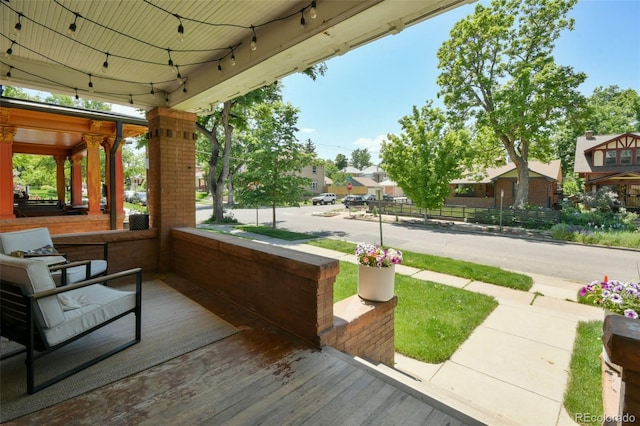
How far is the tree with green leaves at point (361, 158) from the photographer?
9406 cm

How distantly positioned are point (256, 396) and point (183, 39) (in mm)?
3447

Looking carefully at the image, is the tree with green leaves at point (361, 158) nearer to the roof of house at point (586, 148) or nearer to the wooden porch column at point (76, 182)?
the roof of house at point (586, 148)

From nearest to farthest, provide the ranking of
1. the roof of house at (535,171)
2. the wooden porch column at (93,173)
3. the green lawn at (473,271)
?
the green lawn at (473,271), the wooden porch column at (93,173), the roof of house at (535,171)

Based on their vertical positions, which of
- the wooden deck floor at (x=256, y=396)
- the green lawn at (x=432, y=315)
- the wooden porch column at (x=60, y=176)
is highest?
the wooden porch column at (x=60, y=176)

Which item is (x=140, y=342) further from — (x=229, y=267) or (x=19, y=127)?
(x=19, y=127)

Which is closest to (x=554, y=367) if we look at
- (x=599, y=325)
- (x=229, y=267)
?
(x=599, y=325)

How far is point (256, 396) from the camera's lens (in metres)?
2.00

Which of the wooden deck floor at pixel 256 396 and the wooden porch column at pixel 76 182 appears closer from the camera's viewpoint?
the wooden deck floor at pixel 256 396

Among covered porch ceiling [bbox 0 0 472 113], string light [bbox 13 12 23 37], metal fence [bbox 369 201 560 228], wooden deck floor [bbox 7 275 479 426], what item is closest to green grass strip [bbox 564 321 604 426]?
wooden deck floor [bbox 7 275 479 426]

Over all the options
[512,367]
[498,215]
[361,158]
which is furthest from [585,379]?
[361,158]

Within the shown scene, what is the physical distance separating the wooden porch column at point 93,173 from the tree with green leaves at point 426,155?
561 inches

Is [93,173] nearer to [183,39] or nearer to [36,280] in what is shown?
[183,39]

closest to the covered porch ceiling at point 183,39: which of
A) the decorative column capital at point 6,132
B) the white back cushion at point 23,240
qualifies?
the white back cushion at point 23,240

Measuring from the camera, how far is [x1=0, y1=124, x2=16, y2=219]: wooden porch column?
696 centimetres
